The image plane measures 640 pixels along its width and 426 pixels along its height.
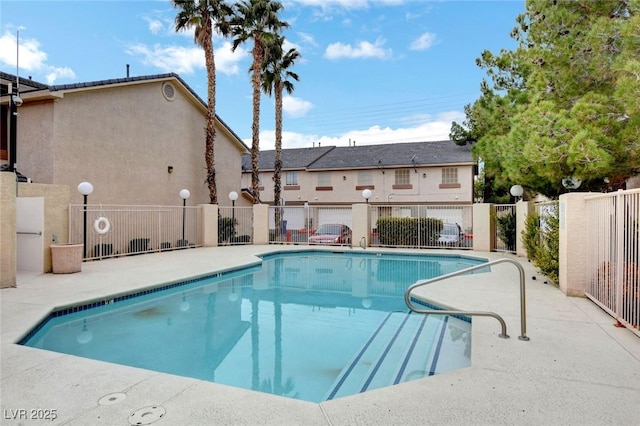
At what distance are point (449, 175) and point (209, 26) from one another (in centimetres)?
1813

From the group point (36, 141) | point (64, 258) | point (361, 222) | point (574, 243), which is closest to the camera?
point (574, 243)

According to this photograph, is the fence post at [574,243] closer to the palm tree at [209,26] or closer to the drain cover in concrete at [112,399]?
the drain cover in concrete at [112,399]

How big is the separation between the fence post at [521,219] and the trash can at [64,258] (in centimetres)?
1414

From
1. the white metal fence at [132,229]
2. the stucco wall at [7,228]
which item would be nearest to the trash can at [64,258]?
the white metal fence at [132,229]

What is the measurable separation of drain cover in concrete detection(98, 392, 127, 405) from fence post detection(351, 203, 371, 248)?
560 inches

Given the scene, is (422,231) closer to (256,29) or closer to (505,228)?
(505,228)

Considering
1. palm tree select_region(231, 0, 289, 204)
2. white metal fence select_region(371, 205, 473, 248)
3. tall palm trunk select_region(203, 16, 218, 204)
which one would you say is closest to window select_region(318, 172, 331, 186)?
palm tree select_region(231, 0, 289, 204)

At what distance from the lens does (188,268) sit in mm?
11211

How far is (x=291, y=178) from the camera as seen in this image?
101ft

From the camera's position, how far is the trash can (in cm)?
990

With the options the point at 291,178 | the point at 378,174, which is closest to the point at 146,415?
the point at 378,174

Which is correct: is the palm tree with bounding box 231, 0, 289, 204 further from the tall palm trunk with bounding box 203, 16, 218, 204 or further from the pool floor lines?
the pool floor lines

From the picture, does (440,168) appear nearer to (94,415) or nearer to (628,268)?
(628,268)

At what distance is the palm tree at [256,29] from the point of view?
1959 cm
